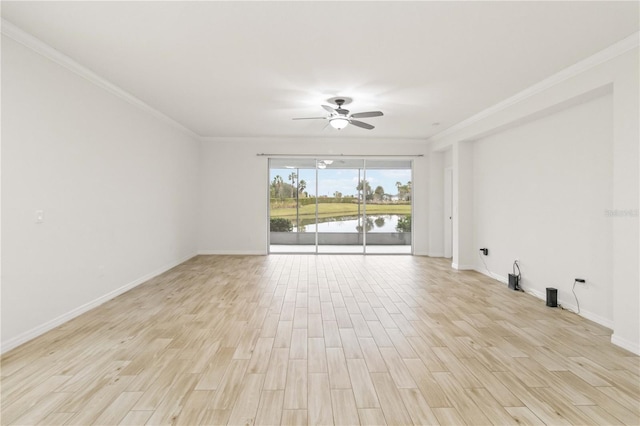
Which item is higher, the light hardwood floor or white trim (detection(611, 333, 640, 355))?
white trim (detection(611, 333, 640, 355))

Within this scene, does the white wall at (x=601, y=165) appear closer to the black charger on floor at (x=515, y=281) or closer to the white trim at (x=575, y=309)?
the white trim at (x=575, y=309)

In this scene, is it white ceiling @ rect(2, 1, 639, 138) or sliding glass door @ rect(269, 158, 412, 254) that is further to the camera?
sliding glass door @ rect(269, 158, 412, 254)

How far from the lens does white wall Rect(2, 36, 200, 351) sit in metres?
2.71

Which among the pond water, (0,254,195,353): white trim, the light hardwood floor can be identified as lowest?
the light hardwood floor

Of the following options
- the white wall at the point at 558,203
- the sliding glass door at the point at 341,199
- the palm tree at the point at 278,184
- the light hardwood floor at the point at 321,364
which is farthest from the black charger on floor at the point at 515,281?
the palm tree at the point at 278,184

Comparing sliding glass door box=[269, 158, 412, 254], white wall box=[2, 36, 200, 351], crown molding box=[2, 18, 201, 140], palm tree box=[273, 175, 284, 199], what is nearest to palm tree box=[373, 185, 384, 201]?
sliding glass door box=[269, 158, 412, 254]

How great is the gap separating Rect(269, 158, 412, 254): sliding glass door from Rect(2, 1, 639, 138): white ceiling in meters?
3.09

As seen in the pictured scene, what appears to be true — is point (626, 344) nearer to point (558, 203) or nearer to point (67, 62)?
point (558, 203)

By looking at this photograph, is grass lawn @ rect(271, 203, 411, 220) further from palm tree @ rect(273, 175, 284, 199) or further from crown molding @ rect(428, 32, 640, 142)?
crown molding @ rect(428, 32, 640, 142)

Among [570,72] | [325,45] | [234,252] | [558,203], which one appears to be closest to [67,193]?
[325,45]

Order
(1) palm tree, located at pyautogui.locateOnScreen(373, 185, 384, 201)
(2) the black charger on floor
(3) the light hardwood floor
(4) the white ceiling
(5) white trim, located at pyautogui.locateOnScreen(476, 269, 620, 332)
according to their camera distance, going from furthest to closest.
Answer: (1) palm tree, located at pyautogui.locateOnScreen(373, 185, 384, 201) < (2) the black charger on floor < (5) white trim, located at pyautogui.locateOnScreen(476, 269, 620, 332) < (4) the white ceiling < (3) the light hardwood floor

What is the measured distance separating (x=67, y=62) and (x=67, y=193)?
1354 mm

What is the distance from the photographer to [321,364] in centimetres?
246

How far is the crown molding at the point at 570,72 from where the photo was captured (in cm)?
280
